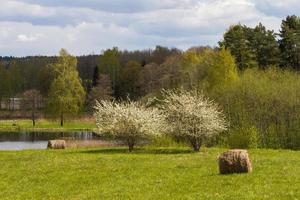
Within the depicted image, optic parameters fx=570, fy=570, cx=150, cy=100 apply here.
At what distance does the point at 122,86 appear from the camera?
14750cm

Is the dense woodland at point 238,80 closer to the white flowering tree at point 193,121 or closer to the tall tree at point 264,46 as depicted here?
the tall tree at point 264,46

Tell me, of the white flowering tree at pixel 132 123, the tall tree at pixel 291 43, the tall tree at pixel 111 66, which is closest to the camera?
the white flowering tree at pixel 132 123

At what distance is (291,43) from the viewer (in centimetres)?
8331

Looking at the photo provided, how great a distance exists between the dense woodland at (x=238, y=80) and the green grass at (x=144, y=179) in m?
18.5

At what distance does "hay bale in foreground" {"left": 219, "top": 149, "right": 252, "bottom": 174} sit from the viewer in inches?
845

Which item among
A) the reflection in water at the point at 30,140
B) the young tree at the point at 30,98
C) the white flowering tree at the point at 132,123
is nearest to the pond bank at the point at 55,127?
the reflection in water at the point at 30,140

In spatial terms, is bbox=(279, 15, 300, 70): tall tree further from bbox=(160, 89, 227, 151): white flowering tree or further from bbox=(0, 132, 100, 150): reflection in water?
bbox=(160, 89, 227, 151): white flowering tree

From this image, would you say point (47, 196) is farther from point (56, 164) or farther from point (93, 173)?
point (56, 164)

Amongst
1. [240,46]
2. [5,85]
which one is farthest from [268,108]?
[5,85]

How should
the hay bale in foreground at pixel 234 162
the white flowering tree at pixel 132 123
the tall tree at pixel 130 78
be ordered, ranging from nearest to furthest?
the hay bale in foreground at pixel 234 162 → the white flowering tree at pixel 132 123 → the tall tree at pixel 130 78

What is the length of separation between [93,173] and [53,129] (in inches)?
2693

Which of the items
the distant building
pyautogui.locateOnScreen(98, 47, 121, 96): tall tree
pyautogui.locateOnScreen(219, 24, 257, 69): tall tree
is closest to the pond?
pyautogui.locateOnScreen(219, 24, 257, 69): tall tree

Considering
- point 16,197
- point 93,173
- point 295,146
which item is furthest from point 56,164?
point 295,146

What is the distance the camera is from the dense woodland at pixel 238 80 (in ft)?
155
